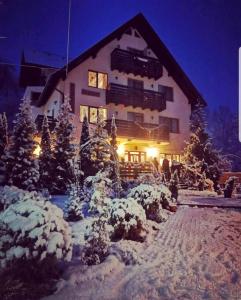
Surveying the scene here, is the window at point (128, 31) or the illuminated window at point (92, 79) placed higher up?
the window at point (128, 31)

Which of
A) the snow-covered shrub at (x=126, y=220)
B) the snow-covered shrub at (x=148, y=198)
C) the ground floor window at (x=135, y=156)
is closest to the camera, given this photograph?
the snow-covered shrub at (x=126, y=220)

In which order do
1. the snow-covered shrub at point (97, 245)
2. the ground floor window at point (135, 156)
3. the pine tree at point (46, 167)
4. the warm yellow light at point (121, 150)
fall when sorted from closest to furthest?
1. the snow-covered shrub at point (97, 245)
2. the pine tree at point (46, 167)
3. the warm yellow light at point (121, 150)
4. the ground floor window at point (135, 156)

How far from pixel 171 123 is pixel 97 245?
20.6 metres

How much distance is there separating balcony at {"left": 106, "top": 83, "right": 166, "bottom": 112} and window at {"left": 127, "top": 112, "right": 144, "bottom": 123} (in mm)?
878

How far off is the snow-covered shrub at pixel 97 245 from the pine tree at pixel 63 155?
8631 mm

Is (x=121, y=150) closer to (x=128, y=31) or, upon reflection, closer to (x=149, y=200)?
(x=128, y=31)

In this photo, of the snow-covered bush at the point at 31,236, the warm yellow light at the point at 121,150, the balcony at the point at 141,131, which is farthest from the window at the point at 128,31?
the snow-covered bush at the point at 31,236

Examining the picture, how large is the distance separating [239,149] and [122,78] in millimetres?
26105

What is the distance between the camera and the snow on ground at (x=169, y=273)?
441cm

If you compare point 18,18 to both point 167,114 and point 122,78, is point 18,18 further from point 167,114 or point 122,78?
point 167,114

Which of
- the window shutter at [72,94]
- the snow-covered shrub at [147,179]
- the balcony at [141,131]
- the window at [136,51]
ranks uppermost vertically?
the window at [136,51]

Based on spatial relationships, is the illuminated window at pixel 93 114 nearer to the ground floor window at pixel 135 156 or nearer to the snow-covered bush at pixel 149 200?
the ground floor window at pixel 135 156

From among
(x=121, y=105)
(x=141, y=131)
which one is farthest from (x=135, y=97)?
(x=141, y=131)

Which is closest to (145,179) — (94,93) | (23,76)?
(94,93)
